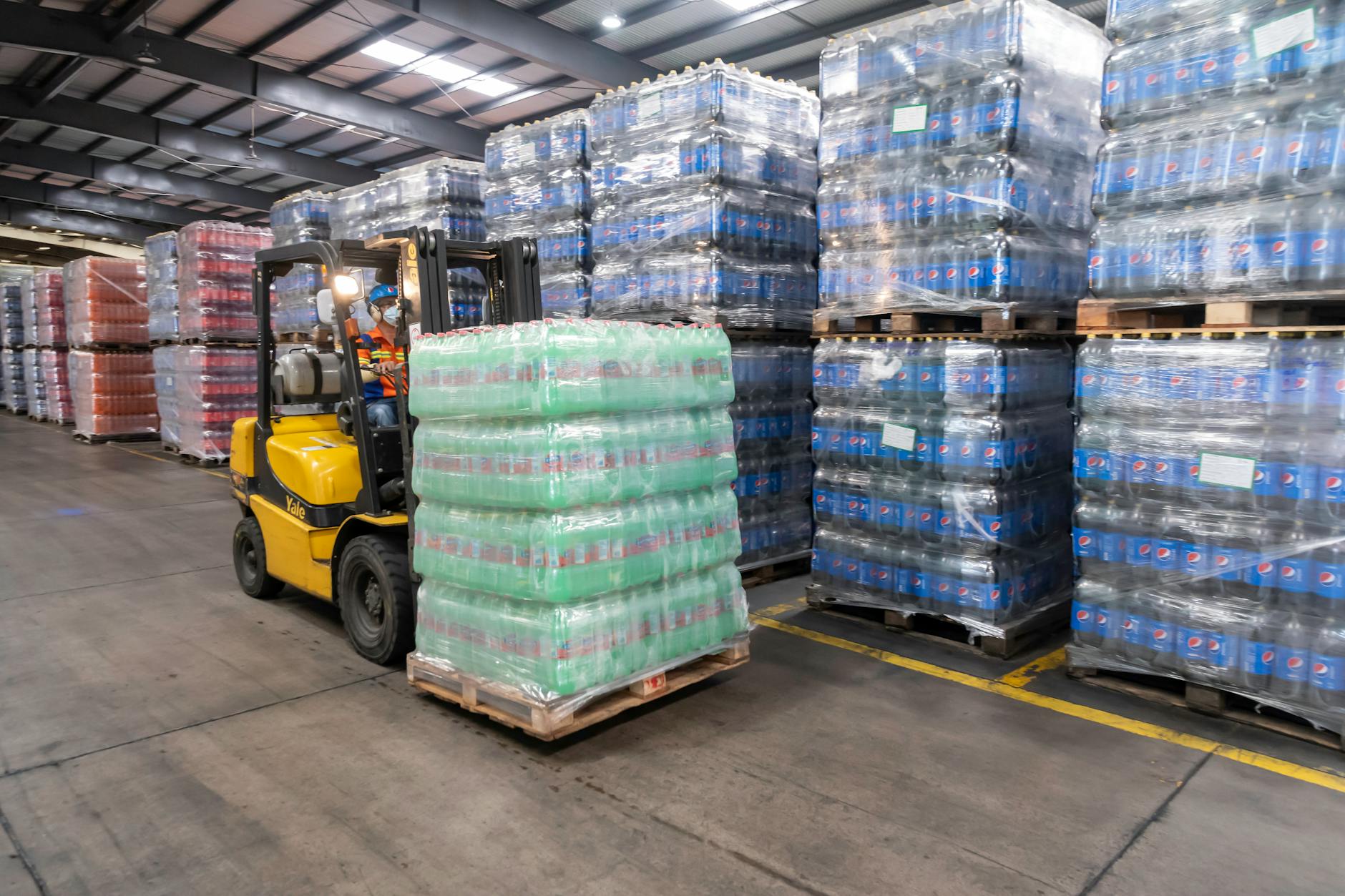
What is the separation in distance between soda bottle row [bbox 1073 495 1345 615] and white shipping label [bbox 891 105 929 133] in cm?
231

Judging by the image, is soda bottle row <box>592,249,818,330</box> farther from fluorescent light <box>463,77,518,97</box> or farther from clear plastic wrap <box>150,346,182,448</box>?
clear plastic wrap <box>150,346,182,448</box>

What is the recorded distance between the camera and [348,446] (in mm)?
5398

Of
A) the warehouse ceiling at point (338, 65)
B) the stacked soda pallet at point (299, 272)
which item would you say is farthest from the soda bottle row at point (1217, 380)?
the stacked soda pallet at point (299, 272)

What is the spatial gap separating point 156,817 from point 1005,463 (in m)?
4.31

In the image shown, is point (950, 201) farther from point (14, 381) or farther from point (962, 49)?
point (14, 381)

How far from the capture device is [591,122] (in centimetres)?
666

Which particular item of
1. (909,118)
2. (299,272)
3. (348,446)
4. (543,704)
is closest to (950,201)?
(909,118)

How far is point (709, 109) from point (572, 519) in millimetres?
3483

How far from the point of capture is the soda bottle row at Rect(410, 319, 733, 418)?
3.52 metres

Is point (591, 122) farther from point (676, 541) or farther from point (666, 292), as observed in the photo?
point (676, 541)

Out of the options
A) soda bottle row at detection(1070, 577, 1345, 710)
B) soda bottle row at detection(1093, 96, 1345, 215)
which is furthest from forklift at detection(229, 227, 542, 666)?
soda bottle row at detection(1070, 577, 1345, 710)

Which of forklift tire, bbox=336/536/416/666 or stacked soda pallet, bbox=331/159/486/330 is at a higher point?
stacked soda pallet, bbox=331/159/486/330

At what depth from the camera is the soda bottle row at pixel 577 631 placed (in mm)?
3561

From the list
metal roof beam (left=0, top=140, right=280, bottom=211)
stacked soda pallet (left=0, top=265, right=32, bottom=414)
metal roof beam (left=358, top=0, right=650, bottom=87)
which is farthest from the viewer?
stacked soda pallet (left=0, top=265, right=32, bottom=414)
